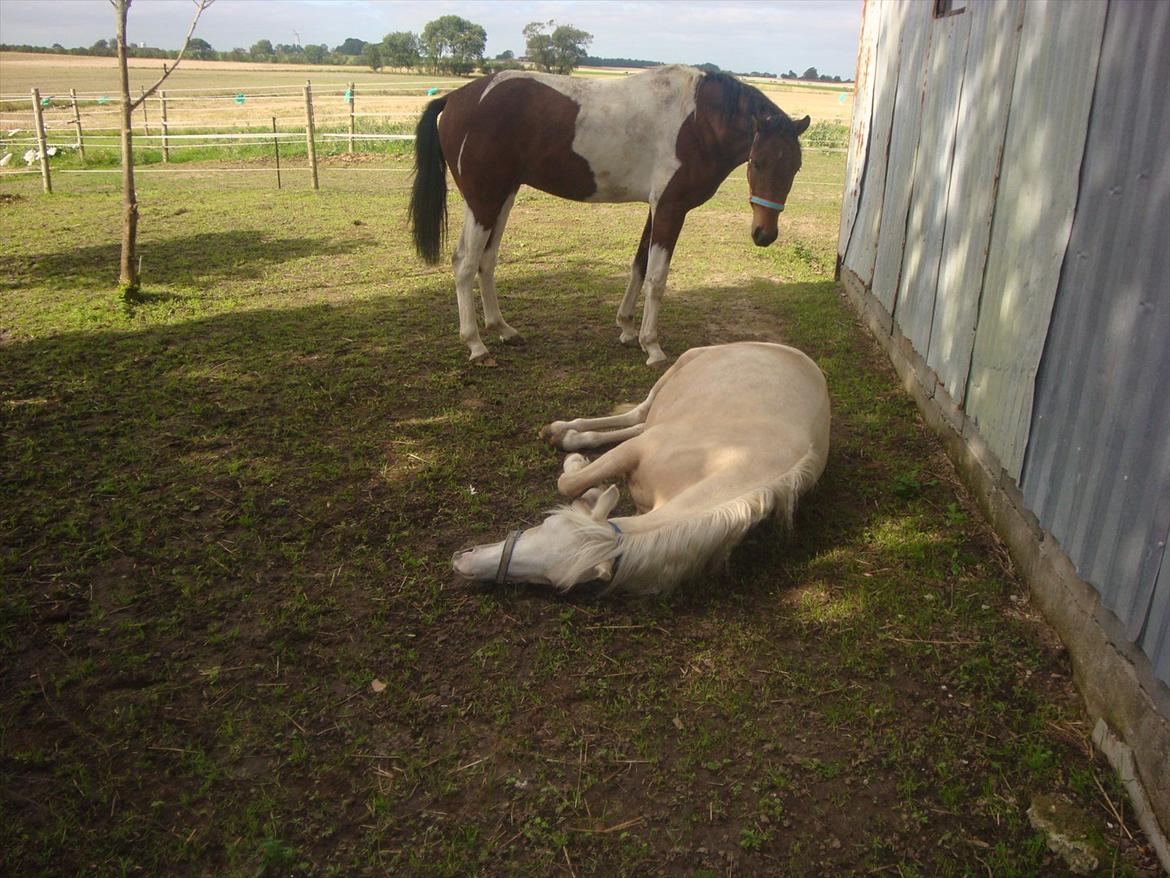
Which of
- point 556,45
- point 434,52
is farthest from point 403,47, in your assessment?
point 556,45

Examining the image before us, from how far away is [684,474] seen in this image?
3.15 metres

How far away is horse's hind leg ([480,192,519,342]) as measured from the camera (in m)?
5.50

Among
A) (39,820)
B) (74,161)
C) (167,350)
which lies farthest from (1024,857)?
(74,161)

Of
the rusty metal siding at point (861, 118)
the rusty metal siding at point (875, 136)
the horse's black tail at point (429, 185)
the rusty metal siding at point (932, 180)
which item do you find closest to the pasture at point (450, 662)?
the rusty metal siding at point (932, 180)

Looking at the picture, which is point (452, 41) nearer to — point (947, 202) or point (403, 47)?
A: point (403, 47)

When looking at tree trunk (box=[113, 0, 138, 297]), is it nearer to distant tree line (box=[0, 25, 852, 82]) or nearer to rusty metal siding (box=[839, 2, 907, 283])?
rusty metal siding (box=[839, 2, 907, 283])

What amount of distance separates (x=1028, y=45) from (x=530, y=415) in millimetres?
2946

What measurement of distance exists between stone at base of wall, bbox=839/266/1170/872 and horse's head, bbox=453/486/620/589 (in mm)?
1483

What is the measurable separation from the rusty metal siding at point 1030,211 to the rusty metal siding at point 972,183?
124 mm

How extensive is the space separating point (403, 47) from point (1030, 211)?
248 feet

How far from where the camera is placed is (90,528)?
3188 millimetres

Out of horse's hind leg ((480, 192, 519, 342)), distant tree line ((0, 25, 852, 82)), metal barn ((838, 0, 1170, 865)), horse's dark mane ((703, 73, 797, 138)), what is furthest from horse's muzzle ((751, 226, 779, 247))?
distant tree line ((0, 25, 852, 82))

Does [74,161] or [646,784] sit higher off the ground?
[74,161]

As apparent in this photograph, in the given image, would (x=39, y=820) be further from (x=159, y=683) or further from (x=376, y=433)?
(x=376, y=433)
